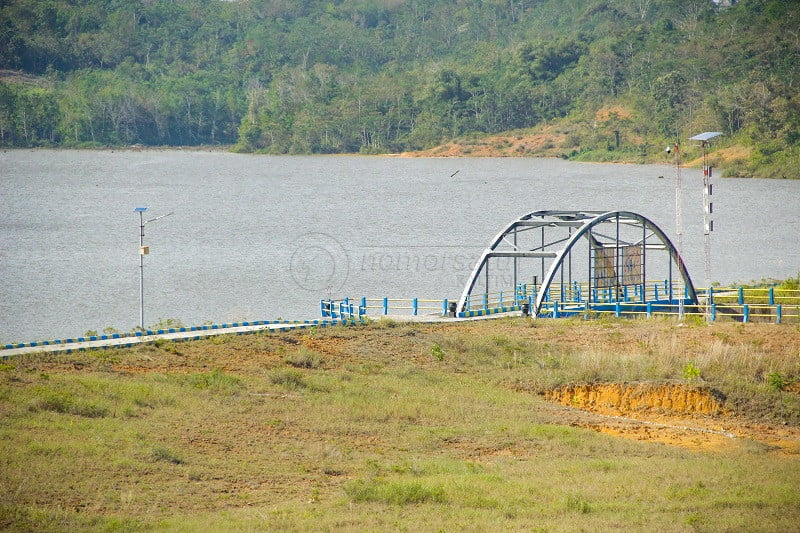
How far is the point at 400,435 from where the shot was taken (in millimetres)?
22703

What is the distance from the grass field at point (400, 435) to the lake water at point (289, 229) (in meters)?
19.0

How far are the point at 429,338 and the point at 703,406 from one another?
867 centimetres

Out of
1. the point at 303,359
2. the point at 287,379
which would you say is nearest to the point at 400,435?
the point at 287,379

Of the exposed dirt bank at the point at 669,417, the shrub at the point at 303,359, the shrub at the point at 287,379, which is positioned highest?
the shrub at the point at 303,359

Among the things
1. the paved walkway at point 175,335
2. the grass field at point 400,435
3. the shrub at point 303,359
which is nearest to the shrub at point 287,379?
the grass field at point 400,435

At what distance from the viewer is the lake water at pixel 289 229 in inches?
2190

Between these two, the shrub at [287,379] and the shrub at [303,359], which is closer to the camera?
the shrub at [287,379]

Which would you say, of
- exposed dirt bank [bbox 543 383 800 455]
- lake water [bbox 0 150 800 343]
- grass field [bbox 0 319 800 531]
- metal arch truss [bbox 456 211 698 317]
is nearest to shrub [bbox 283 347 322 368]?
grass field [bbox 0 319 800 531]

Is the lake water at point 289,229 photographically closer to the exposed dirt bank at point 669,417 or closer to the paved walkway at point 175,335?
the paved walkway at point 175,335

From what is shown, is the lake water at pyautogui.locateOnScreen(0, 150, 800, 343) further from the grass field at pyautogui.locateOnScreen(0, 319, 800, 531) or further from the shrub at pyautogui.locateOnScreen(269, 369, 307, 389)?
the shrub at pyautogui.locateOnScreen(269, 369, 307, 389)

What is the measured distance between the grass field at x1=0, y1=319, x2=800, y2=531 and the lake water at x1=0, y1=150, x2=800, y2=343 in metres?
19.0

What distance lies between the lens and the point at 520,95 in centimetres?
17238

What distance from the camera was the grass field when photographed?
17.1m

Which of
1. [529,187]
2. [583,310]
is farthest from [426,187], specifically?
[583,310]
